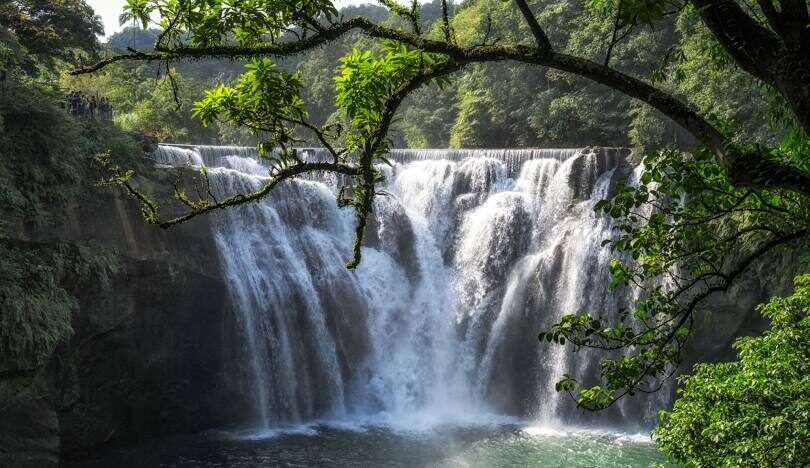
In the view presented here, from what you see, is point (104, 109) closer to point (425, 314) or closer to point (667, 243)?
point (425, 314)

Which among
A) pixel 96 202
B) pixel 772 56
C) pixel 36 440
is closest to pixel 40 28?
pixel 96 202

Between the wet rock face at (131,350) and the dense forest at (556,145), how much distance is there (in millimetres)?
286

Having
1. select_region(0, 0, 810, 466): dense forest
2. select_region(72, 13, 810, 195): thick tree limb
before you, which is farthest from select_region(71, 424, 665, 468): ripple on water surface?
select_region(72, 13, 810, 195): thick tree limb

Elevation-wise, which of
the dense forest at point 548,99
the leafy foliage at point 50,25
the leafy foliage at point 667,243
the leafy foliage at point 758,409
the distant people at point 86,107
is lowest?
the leafy foliage at point 758,409

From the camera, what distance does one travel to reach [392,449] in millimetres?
17328

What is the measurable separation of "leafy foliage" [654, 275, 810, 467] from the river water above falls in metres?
8.41

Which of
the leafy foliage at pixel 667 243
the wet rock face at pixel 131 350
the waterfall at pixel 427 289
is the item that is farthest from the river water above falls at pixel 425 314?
the leafy foliage at pixel 667 243

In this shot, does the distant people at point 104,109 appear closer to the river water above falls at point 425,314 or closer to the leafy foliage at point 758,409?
the river water above falls at point 425,314

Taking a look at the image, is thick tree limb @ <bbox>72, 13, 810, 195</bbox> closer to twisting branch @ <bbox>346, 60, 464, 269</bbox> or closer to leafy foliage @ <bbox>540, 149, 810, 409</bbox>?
twisting branch @ <bbox>346, 60, 464, 269</bbox>

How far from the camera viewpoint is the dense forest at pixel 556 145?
11.5ft

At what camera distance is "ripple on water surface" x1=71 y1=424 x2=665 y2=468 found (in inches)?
646

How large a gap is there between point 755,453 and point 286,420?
15.2 metres

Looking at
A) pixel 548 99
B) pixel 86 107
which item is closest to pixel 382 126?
pixel 86 107

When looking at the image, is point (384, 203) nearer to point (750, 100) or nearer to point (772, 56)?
point (750, 100)
